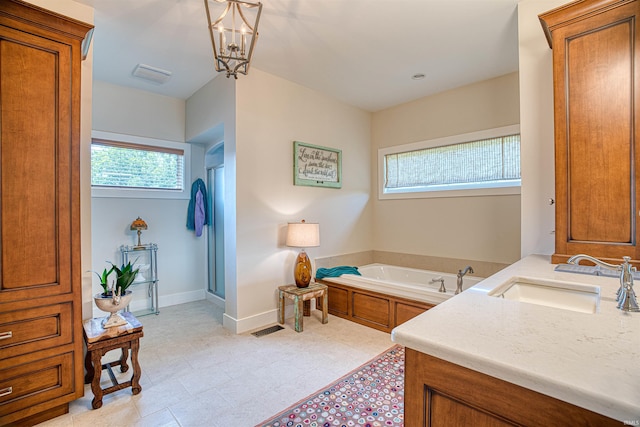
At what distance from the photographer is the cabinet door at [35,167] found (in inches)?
68.2

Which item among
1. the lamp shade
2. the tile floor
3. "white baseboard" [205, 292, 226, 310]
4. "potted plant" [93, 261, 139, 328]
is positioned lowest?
the tile floor

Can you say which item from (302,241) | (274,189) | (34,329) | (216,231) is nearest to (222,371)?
(34,329)

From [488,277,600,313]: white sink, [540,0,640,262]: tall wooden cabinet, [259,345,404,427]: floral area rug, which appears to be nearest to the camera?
[488,277,600,313]: white sink

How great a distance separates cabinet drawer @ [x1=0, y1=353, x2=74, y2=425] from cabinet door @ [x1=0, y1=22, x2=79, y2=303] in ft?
1.33

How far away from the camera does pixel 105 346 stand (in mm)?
2016

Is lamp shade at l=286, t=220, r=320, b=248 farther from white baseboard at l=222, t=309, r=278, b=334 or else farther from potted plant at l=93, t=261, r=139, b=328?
potted plant at l=93, t=261, r=139, b=328

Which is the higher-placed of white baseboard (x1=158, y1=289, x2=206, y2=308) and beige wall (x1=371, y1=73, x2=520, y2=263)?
beige wall (x1=371, y1=73, x2=520, y2=263)

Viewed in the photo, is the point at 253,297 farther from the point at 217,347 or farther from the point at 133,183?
the point at 133,183

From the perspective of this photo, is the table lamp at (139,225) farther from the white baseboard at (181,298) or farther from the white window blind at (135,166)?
the white baseboard at (181,298)

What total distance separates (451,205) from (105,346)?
3755 mm

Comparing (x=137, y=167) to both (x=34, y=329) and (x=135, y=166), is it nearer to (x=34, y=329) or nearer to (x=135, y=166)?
(x=135, y=166)

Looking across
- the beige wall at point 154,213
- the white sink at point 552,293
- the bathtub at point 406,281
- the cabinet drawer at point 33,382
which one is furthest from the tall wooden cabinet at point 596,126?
the beige wall at point 154,213

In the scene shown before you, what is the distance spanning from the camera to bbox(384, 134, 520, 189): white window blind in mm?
3473

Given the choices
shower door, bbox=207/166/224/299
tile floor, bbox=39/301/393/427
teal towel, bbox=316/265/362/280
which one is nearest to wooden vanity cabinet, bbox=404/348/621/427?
tile floor, bbox=39/301/393/427
